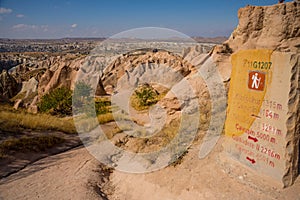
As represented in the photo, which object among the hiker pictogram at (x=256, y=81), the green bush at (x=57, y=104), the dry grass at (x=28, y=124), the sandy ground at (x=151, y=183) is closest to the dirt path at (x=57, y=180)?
the sandy ground at (x=151, y=183)

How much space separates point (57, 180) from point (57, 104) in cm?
834

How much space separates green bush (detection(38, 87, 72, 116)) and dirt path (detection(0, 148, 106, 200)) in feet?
21.7

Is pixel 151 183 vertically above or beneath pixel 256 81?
beneath

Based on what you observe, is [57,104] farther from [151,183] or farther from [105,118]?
[151,183]

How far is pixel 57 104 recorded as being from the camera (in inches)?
508

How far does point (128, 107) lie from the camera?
12898 mm

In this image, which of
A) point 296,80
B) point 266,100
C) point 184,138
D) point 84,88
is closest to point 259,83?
point 266,100

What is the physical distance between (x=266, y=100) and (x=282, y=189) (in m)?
1.37

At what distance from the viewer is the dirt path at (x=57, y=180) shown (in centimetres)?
459

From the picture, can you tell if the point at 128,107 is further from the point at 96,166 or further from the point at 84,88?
the point at 96,166

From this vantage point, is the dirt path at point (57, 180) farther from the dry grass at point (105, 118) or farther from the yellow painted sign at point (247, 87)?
the dry grass at point (105, 118)

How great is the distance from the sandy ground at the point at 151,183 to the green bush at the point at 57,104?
715 cm

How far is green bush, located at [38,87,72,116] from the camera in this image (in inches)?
497

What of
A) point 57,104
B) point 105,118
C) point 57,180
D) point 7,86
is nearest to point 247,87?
point 57,180
